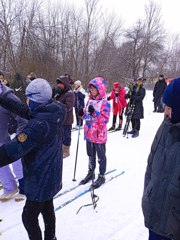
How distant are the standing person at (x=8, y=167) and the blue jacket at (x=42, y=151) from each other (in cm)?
127

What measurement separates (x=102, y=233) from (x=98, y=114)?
1.93 metres

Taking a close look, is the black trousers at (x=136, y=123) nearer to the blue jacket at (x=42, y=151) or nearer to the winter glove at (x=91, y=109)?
the winter glove at (x=91, y=109)

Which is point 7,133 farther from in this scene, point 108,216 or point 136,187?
point 136,187

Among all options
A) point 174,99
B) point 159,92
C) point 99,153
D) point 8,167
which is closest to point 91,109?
point 99,153

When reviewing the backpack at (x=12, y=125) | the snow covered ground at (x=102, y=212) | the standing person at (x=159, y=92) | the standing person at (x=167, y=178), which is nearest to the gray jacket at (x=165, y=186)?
the standing person at (x=167, y=178)

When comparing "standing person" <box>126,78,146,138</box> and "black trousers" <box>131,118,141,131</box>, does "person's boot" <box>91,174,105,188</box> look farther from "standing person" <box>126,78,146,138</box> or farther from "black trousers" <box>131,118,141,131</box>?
"black trousers" <box>131,118,141,131</box>

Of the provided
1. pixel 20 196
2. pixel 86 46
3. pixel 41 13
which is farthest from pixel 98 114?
pixel 86 46

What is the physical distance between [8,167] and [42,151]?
1.85 metres

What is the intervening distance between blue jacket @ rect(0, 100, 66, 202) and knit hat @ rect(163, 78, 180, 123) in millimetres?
1056

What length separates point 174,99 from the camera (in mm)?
1958

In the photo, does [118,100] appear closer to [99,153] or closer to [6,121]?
[99,153]

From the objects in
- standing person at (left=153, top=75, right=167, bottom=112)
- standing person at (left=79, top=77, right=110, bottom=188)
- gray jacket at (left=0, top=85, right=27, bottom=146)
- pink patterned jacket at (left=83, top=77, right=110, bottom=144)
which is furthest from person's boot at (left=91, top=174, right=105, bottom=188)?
standing person at (left=153, top=75, right=167, bottom=112)

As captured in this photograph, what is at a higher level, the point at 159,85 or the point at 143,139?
the point at 159,85

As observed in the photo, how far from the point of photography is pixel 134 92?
28.7 ft
